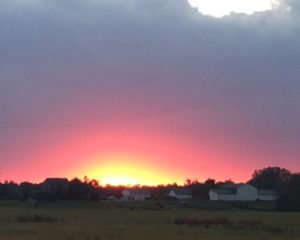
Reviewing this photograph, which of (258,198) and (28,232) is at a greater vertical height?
(258,198)

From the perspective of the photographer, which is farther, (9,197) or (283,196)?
(9,197)

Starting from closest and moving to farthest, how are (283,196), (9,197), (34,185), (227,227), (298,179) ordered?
(227,227)
(283,196)
(298,179)
(9,197)
(34,185)

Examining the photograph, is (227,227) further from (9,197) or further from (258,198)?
(258,198)

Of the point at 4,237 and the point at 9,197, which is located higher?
the point at 9,197

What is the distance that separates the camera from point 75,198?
148375mm

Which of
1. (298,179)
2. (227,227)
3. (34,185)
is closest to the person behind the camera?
(227,227)

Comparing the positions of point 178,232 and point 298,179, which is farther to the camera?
point 298,179

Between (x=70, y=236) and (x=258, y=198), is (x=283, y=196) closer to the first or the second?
(x=258, y=198)

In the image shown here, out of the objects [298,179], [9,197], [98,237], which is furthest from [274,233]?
[9,197]

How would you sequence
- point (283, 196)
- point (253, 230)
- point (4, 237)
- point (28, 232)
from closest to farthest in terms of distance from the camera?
point (4, 237) < point (28, 232) < point (253, 230) < point (283, 196)

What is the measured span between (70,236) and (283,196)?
305 ft

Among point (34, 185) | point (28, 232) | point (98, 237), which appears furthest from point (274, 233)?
point (34, 185)

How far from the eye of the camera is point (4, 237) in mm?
42688

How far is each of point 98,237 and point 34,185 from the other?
15092 centimetres
